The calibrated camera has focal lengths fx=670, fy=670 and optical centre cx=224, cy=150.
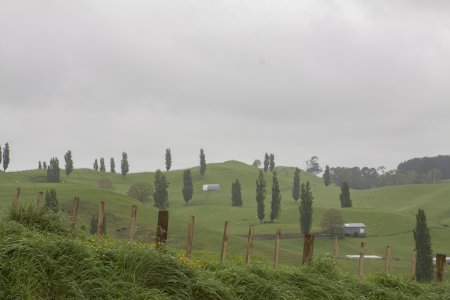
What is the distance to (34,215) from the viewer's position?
1616 cm

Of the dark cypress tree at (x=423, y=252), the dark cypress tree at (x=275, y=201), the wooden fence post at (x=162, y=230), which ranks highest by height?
the dark cypress tree at (x=275, y=201)

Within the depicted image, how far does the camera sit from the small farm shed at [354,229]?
123 metres

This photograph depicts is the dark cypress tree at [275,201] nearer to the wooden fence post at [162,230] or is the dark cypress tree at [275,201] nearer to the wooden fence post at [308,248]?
the wooden fence post at [308,248]

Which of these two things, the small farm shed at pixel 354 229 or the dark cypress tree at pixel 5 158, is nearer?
the small farm shed at pixel 354 229

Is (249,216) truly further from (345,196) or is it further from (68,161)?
(68,161)

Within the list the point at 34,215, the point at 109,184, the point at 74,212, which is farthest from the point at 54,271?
the point at 109,184

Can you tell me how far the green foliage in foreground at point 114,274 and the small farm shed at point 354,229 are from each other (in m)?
108

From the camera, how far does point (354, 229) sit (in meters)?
125

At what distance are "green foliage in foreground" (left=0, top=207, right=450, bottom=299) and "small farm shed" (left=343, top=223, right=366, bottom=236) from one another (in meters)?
108

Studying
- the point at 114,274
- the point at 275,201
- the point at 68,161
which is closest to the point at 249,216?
the point at 275,201

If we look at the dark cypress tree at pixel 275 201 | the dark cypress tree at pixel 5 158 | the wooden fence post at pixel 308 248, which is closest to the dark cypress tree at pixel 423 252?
the dark cypress tree at pixel 275 201

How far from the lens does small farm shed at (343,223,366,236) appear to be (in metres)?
123

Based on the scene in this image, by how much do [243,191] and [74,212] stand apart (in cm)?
18067

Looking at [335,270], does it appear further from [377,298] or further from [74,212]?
[74,212]
